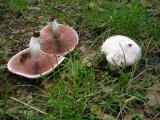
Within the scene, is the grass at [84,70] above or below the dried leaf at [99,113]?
above

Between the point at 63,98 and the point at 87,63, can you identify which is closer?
the point at 63,98

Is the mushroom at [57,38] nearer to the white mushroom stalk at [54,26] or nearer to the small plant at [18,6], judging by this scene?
the white mushroom stalk at [54,26]

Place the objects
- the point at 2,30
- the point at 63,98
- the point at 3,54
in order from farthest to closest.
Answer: the point at 2,30
the point at 3,54
the point at 63,98

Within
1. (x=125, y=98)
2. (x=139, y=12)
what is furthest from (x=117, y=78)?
(x=139, y=12)

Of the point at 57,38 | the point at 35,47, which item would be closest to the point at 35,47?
the point at 35,47

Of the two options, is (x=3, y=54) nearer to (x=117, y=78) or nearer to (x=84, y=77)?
(x=84, y=77)

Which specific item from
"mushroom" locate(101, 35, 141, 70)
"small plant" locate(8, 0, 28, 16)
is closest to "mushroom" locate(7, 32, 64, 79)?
"mushroom" locate(101, 35, 141, 70)

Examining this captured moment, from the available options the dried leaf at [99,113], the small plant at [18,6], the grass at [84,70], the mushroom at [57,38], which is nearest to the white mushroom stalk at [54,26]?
the mushroom at [57,38]

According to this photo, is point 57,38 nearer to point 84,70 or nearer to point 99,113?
point 84,70
